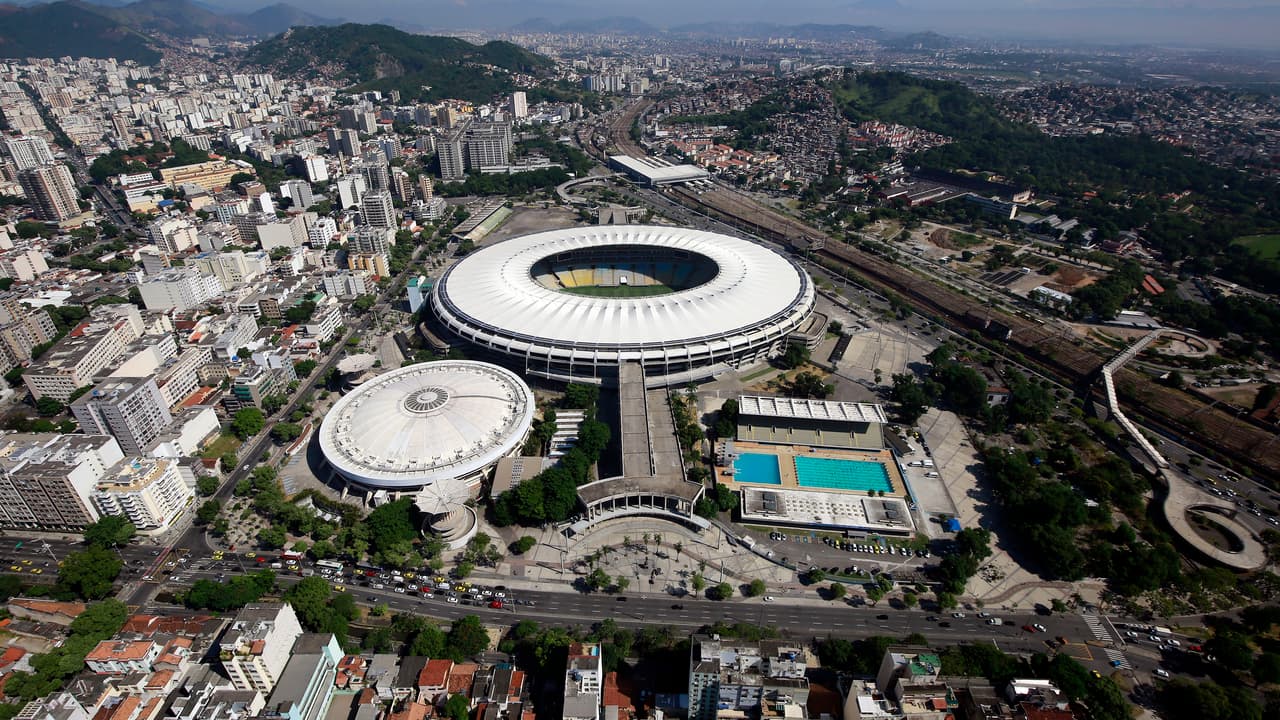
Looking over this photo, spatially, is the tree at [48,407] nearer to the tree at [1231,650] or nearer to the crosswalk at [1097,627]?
the crosswalk at [1097,627]

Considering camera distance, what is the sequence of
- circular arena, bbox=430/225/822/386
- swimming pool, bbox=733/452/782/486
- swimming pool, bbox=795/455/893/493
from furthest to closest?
circular arena, bbox=430/225/822/386 → swimming pool, bbox=733/452/782/486 → swimming pool, bbox=795/455/893/493

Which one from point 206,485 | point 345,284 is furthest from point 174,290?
point 206,485

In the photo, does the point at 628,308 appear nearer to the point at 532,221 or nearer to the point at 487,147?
the point at 532,221

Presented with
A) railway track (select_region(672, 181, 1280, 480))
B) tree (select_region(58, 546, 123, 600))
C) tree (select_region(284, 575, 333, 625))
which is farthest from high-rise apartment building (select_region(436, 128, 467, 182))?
tree (select_region(284, 575, 333, 625))

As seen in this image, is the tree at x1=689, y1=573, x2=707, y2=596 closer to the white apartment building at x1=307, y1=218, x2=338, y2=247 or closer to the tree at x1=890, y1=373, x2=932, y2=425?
the tree at x1=890, y1=373, x2=932, y2=425

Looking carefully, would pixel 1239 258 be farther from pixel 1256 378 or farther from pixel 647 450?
pixel 647 450

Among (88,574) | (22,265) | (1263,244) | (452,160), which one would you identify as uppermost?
(1263,244)
